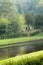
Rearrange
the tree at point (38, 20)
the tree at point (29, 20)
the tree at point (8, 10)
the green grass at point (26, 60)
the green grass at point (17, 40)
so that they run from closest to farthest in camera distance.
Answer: the green grass at point (26, 60) < the green grass at point (17, 40) < the tree at point (8, 10) < the tree at point (29, 20) < the tree at point (38, 20)

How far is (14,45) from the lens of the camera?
1766 cm

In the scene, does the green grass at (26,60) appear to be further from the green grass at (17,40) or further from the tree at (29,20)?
the tree at (29,20)

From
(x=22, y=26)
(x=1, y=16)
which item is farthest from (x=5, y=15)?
(x=22, y=26)

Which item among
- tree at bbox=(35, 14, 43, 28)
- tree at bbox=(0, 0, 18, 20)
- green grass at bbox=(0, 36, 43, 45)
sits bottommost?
→ green grass at bbox=(0, 36, 43, 45)

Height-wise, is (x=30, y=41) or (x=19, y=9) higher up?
(x=19, y=9)

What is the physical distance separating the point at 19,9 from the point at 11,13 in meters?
1.88

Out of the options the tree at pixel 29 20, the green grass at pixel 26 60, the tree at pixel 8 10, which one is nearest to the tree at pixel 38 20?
the tree at pixel 29 20

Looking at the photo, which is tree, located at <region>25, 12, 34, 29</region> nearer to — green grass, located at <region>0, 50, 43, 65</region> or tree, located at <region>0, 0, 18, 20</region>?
tree, located at <region>0, 0, 18, 20</region>

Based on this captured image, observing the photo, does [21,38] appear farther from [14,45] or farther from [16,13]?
[16,13]

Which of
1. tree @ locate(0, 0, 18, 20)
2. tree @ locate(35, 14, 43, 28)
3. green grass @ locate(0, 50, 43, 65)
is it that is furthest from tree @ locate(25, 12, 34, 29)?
green grass @ locate(0, 50, 43, 65)

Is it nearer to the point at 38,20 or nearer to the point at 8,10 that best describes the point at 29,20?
the point at 38,20

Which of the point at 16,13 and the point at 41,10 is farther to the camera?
the point at 41,10

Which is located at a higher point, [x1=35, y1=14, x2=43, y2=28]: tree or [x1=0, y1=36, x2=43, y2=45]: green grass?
[x1=35, y1=14, x2=43, y2=28]: tree

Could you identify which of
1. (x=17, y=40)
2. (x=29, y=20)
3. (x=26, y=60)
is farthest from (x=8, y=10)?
(x=26, y=60)
